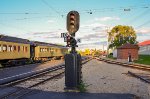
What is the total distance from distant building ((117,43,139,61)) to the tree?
33.0 meters

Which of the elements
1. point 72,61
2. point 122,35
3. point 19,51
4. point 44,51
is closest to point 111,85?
point 72,61

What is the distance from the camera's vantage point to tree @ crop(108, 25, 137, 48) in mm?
115750

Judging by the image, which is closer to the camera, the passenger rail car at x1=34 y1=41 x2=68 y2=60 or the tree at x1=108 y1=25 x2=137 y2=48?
the passenger rail car at x1=34 y1=41 x2=68 y2=60

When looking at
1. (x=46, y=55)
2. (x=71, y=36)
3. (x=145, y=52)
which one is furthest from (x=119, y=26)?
(x=71, y=36)

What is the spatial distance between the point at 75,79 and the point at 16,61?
968 inches

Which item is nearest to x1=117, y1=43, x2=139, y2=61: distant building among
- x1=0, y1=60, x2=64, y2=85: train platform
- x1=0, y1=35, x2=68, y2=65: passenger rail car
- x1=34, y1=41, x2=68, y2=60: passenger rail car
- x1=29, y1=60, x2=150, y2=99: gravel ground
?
x1=34, y1=41, x2=68, y2=60: passenger rail car

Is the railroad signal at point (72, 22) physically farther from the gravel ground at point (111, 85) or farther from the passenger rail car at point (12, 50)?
the passenger rail car at point (12, 50)

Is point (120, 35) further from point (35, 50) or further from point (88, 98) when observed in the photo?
point (88, 98)

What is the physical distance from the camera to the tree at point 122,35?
11575 centimetres

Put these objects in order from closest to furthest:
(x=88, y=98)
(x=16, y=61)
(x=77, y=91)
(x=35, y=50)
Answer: (x=88, y=98) → (x=77, y=91) → (x=16, y=61) → (x=35, y=50)

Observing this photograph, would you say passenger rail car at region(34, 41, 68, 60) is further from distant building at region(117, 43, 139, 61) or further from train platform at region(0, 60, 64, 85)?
distant building at region(117, 43, 139, 61)

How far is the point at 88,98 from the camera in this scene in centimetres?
1170

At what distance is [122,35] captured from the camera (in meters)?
117

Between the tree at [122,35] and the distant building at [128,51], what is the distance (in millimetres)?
33024
